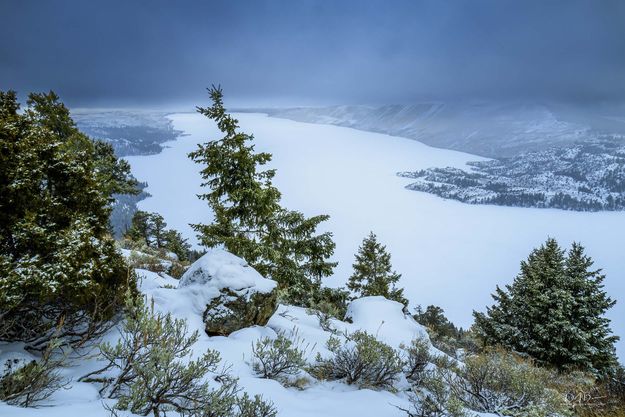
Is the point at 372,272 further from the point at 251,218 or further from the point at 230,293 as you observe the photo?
the point at 230,293

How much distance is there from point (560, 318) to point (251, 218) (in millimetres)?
18778

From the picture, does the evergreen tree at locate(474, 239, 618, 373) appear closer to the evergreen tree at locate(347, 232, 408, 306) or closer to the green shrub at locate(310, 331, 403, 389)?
the evergreen tree at locate(347, 232, 408, 306)

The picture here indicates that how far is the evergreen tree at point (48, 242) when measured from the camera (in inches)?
172

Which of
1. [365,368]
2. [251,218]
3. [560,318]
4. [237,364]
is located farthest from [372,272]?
[237,364]

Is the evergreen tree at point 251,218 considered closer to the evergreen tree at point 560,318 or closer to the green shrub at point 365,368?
the green shrub at point 365,368

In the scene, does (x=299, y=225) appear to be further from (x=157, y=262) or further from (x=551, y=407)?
(x=551, y=407)

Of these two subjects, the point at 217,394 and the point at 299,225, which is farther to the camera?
the point at 299,225

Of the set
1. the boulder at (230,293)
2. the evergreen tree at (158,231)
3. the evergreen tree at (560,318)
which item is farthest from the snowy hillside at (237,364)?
the evergreen tree at (158,231)

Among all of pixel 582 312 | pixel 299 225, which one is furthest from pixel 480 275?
pixel 299 225

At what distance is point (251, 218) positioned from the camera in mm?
14445

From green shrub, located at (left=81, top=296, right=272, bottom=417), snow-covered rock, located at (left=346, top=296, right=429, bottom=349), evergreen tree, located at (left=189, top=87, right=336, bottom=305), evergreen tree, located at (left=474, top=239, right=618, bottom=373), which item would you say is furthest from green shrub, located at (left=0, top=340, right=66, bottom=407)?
evergreen tree, located at (left=474, top=239, right=618, bottom=373)

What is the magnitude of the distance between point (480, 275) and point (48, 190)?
226m

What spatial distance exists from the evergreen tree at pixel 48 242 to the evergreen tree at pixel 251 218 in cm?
777

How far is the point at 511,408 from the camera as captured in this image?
17.4ft
